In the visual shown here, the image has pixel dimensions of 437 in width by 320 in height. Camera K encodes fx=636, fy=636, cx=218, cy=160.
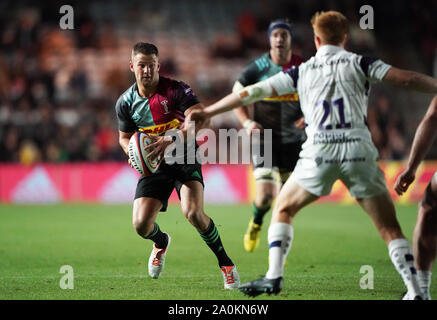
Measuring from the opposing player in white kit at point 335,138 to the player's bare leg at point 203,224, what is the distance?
1.22 meters

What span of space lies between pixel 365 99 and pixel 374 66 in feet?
0.90

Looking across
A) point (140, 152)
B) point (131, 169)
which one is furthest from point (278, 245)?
point (131, 169)

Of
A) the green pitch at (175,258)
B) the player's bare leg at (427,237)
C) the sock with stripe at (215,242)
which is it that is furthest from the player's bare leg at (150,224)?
the player's bare leg at (427,237)

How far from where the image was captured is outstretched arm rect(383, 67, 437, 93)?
179 inches

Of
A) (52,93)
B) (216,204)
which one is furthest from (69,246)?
(52,93)

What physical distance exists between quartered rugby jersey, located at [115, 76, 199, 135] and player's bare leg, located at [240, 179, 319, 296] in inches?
73.8

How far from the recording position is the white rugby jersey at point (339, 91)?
473 cm

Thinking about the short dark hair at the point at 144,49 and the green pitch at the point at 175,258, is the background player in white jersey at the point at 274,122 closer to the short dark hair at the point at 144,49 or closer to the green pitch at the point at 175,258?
the green pitch at the point at 175,258

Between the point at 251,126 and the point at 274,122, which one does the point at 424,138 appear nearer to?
the point at 251,126

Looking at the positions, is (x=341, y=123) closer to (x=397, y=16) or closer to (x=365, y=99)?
(x=365, y=99)

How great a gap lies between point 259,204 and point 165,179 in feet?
7.72

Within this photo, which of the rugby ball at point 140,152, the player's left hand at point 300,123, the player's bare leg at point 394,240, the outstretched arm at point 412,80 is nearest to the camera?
the outstretched arm at point 412,80

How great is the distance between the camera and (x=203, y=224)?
20.4 ft

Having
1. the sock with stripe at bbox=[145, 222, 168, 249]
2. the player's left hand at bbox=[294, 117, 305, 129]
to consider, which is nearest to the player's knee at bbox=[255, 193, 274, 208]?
the player's left hand at bbox=[294, 117, 305, 129]
